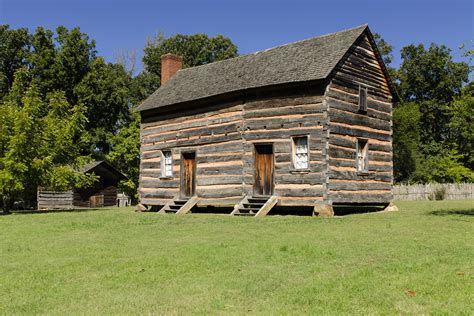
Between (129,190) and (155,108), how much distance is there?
26.1 metres

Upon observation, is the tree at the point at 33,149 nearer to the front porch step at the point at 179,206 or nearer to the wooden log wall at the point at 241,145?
the wooden log wall at the point at 241,145

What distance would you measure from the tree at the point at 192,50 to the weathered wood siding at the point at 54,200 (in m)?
19.9

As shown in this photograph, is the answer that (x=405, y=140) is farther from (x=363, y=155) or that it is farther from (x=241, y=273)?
(x=241, y=273)

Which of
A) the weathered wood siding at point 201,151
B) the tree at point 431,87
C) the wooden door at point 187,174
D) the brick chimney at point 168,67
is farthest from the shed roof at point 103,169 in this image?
the tree at point 431,87

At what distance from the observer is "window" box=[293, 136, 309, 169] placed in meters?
20.2

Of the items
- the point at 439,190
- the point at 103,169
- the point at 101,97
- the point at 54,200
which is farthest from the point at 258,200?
the point at 101,97

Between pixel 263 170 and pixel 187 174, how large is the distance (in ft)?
15.2

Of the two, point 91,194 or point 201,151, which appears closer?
point 201,151

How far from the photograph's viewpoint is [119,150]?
4728 cm

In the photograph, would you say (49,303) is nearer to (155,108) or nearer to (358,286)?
(358,286)

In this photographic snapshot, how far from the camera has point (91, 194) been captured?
143 feet

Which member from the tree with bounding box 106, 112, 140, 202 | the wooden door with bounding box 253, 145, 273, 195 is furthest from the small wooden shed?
the wooden door with bounding box 253, 145, 273, 195

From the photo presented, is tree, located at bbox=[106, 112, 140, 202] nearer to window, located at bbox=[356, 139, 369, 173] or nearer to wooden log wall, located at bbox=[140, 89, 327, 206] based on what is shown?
wooden log wall, located at bbox=[140, 89, 327, 206]

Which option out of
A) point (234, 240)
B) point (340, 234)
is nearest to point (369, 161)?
point (340, 234)
